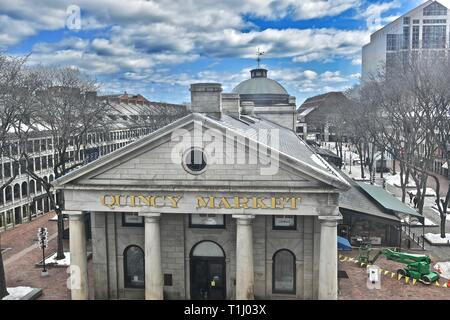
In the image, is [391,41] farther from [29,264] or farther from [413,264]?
[29,264]

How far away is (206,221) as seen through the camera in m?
22.1

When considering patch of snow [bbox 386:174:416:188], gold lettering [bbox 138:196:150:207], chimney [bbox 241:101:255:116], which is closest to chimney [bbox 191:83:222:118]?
gold lettering [bbox 138:196:150:207]

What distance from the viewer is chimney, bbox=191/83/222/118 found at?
23.1 m

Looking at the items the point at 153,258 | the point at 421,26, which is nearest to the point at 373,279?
the point at 153,258

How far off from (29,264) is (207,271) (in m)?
15.8

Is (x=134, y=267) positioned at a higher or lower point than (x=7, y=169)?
lower

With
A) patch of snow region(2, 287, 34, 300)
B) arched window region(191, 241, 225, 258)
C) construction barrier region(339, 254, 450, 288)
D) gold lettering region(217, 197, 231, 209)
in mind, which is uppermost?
gold lettering region(217, 197, 231, 209)

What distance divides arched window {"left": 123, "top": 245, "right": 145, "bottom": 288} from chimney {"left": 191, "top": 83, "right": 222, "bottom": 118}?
8394 millimetres

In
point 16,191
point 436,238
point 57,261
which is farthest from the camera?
point 16,191

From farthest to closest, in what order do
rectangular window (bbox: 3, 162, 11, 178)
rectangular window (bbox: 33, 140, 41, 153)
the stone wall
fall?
rectangular window (bbox: 33, 140, 41, 153), rectangular window (bbox: 3, 162, 11, 178), the stone wall

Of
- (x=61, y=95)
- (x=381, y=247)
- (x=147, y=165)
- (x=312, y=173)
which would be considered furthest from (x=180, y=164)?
(x=61, y=95)

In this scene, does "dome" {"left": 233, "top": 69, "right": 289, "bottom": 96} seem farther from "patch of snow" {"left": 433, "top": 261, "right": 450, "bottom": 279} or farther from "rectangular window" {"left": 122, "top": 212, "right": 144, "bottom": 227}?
"rectangular window" {"left": 122, "top": 212, "right": 144, "bottom": 227}
